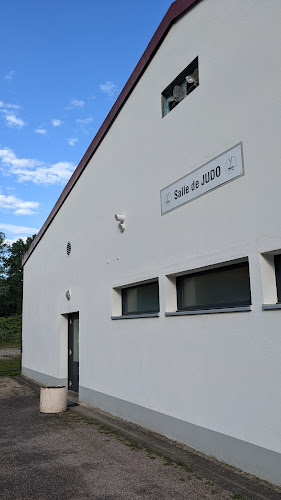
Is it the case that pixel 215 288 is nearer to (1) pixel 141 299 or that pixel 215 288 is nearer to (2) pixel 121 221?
(1) pixel 141 299

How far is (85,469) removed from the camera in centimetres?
531

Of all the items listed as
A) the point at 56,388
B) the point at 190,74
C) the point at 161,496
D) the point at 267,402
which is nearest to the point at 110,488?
the point at 161,496

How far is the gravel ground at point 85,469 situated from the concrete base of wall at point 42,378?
174 inches

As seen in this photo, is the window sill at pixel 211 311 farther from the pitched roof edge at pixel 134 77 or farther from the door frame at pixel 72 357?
the door frame at pixel 72 357

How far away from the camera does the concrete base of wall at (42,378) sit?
1245cm

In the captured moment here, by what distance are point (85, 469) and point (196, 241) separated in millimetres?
3339

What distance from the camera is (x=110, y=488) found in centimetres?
464

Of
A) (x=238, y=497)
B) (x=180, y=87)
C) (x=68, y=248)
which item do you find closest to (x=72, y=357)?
(x=68, y=248)

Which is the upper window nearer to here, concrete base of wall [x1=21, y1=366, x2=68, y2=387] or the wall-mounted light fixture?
the wall-mounted light fixture

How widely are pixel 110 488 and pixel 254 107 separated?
4.68 meters

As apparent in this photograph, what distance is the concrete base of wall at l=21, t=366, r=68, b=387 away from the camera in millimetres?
12445

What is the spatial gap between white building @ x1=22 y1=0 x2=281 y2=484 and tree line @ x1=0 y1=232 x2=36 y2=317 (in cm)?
4784

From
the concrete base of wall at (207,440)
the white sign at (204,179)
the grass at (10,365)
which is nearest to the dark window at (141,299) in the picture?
the white sign at (204,179)

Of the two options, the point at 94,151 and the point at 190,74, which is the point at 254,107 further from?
the point at 94,151
